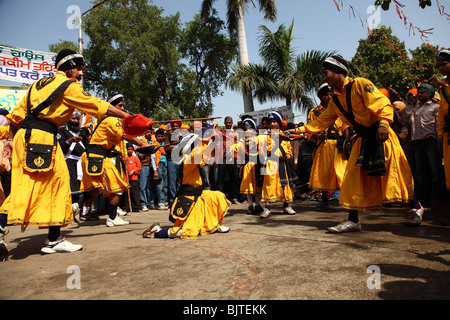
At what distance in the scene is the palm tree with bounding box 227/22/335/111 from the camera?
17766mm

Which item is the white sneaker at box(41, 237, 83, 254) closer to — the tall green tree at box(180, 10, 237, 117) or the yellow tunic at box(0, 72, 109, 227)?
the yellow tunic at box(0, 72, 109, 227)

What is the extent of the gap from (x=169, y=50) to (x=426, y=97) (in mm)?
22525

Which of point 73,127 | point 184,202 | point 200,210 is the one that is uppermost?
point 73,127

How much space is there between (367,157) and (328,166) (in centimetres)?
205

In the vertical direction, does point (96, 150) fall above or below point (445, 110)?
below

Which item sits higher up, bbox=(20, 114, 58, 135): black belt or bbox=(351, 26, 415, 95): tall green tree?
bbox=(351, 26, 415, 95): tall green tree

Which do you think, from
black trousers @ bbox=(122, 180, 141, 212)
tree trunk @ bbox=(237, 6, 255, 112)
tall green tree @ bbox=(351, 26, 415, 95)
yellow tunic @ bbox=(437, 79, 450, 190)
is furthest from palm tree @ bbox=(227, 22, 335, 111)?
yellow tunic @ bbox=(437, 79, 450, 190)

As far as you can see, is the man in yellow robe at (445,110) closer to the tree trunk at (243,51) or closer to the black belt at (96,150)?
the black belt at (96,150)

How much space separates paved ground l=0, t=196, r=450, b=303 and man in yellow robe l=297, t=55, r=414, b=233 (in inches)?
15.7

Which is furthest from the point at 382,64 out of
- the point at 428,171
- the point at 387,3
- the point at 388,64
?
the point at 387,3

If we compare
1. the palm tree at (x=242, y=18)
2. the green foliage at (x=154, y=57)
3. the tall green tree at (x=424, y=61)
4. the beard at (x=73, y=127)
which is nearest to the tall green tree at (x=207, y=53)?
the green foliage at (x=154, y=57)

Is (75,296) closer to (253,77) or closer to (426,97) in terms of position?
(426,97)

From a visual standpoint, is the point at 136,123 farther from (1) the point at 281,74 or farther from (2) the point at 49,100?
(1) the point at 281,74

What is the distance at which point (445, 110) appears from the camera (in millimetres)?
4414
